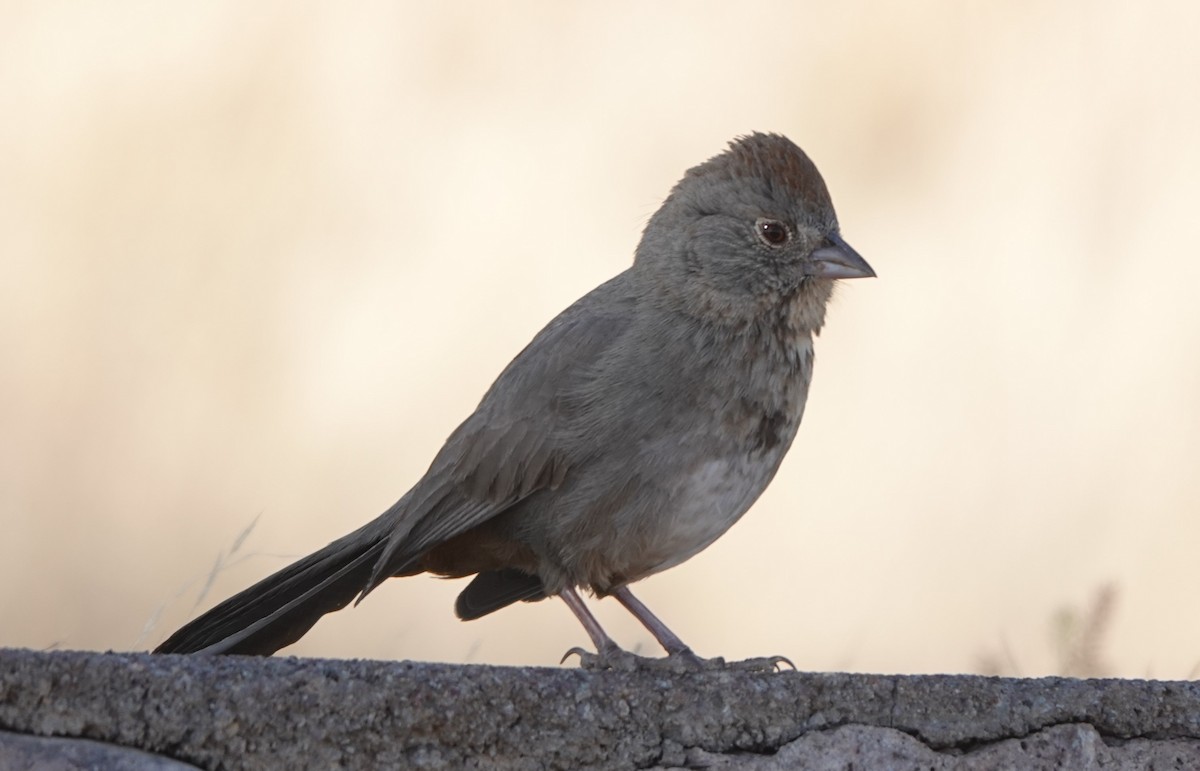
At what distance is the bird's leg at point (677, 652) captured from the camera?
3167 millimetres

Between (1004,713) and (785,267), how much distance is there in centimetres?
175

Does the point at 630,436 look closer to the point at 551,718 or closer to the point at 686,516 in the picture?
the point at 686,516

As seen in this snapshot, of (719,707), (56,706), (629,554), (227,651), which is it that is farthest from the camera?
(629,554)

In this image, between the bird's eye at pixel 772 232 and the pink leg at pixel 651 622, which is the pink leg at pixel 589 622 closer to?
the pink leg at pixel 651 622

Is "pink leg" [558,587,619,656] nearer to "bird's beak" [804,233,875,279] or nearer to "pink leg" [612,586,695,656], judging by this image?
"pink leg" [612,586,695,656]

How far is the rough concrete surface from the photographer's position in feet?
6.32

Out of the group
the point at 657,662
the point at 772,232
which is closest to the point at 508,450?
the point at 657,662

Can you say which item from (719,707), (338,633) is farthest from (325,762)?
(338,633)

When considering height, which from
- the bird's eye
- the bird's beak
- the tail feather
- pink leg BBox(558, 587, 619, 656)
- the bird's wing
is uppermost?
the bird's eye

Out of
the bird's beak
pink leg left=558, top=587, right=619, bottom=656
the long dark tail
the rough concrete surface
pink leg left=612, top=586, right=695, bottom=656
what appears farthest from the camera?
the bird's beak

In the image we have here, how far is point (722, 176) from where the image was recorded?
4.06m

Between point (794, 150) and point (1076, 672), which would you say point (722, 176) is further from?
point (1076, 672)

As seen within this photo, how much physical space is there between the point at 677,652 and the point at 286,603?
0.91 metres

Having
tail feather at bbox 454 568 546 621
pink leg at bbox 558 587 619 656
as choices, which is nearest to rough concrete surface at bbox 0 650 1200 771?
pink leg at bbox 558 587 619 656
